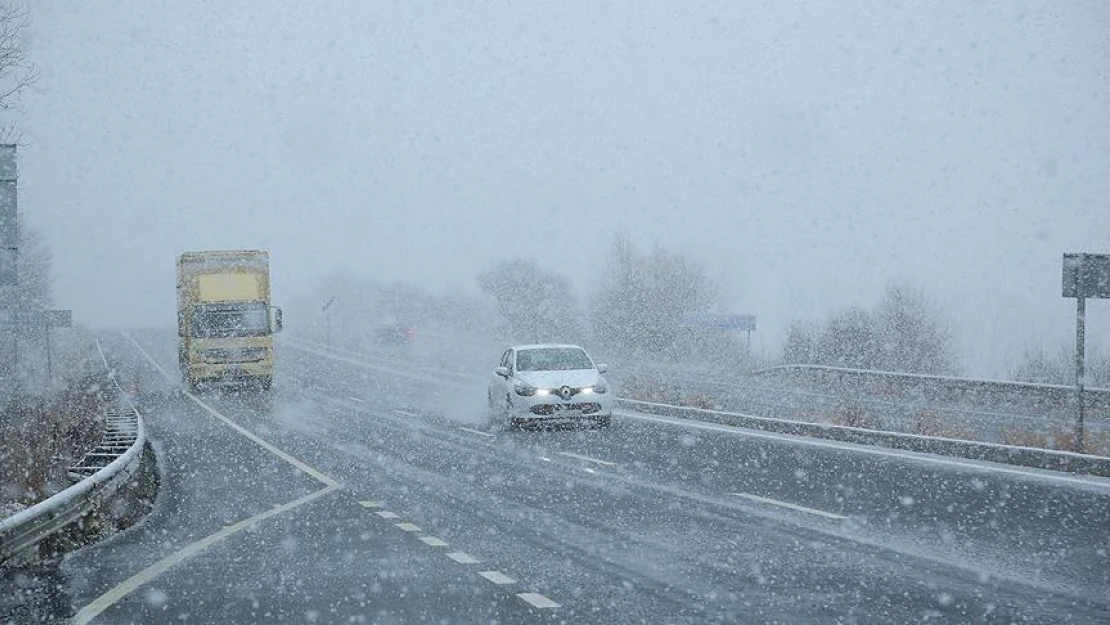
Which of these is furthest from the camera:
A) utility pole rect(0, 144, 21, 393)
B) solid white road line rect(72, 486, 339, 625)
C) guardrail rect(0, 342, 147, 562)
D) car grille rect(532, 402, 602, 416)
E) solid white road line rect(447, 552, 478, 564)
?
car grille rect(532, 402, 602, 416)

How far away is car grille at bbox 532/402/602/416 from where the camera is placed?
2180 cm

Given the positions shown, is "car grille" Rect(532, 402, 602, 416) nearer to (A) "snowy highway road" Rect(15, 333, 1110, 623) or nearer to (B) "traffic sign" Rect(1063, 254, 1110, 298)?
(A) "snowy highway road" Rect(15, 333, 1110, 623)

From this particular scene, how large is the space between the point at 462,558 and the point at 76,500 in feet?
12.1

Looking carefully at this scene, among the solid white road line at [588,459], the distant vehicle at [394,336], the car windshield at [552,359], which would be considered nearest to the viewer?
the solid white road line at [588,459]

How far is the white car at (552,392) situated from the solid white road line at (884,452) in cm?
187

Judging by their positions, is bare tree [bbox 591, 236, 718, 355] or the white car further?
bare tree [bbox 591, 236, 718, 355]

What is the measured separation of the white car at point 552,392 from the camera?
71.8 feet

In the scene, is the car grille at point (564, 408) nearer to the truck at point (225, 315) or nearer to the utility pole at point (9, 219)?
the utility pole at point (9, 219)

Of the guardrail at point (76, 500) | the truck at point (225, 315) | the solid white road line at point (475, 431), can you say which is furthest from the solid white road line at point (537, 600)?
the truck at point (225, 315)

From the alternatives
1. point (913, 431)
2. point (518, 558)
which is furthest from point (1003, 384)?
point (518, 558)

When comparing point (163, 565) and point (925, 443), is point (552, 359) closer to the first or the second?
point (925, 443)

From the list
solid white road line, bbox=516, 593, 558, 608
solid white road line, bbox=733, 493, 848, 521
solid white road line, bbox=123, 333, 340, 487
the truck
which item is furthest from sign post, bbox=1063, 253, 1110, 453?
the truck

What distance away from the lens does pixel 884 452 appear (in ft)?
57.1

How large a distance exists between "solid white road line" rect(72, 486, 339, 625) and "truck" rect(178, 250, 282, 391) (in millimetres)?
21705
